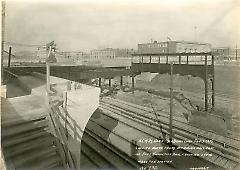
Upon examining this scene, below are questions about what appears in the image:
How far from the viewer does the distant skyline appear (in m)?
1.72

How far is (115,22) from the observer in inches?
72.0

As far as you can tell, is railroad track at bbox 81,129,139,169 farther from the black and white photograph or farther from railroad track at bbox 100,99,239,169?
railroad track at bbox 100,99,239,169

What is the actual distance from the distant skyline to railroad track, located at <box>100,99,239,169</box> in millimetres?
1373

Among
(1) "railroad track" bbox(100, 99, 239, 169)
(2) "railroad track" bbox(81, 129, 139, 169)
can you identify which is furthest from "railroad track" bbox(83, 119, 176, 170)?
(1) "railroad track" bbox(100, 99, 239, 169)

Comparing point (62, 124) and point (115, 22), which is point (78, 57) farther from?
point (62, 124)

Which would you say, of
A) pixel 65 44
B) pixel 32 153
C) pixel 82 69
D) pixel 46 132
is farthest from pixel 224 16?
pixel 32 153

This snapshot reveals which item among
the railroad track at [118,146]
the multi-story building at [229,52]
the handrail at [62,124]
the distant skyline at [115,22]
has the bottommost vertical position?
the railroad track at [118,146]

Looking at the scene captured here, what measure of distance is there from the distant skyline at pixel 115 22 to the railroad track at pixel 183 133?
1373mm

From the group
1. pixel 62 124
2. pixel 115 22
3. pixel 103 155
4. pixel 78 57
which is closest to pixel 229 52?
pixel 115 22

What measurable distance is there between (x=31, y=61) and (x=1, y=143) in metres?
0.97

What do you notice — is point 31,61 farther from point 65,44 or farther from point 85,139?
point 85,139

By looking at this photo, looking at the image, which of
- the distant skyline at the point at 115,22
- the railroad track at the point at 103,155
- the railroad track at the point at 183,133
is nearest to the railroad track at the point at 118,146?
the railroad track at the point at 103,155

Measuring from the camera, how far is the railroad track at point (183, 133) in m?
2.48

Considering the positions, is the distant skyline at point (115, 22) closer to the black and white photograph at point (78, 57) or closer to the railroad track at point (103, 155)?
the black and white photograph at point (78, 57)
